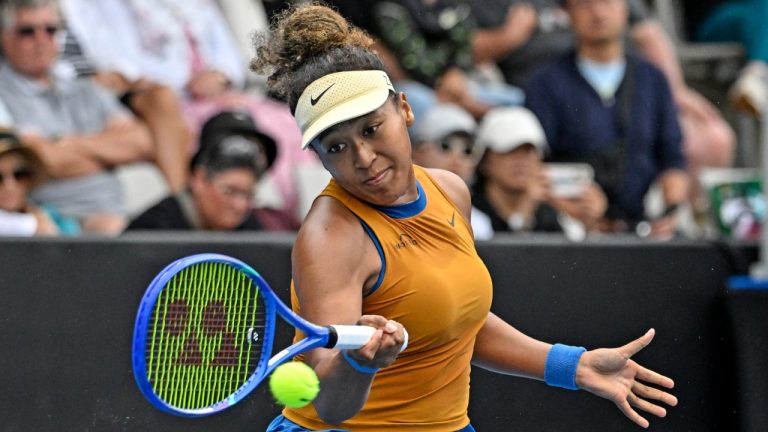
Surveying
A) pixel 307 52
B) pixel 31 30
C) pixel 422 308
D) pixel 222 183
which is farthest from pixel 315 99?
pixel 31 30

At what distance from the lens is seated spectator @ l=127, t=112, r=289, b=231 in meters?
5.80

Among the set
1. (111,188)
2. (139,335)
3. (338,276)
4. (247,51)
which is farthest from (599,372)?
(247,51)

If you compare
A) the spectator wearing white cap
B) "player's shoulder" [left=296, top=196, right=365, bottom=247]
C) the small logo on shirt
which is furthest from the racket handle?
the spectator wearing white cap

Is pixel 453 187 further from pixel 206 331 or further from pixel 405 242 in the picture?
pixel 206 331

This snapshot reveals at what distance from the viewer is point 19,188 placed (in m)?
5.58

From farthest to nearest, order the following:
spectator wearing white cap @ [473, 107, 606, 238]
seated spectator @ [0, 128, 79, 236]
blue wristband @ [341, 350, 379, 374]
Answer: spectator wearing white cap @ [473, 107, 606, 238], seated spectator @ [0, 128, 79, 236], blue wristband @ [341, 350, 379, 374]

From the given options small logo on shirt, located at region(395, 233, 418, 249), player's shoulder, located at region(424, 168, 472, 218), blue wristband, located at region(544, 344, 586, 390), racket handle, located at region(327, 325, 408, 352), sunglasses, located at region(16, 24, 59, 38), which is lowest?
blue wristband, located at region(544, 344, 586, 390)

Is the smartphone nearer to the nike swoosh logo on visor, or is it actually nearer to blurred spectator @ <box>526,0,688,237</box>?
blurred spectator @ <box>526,0,688,237</box>

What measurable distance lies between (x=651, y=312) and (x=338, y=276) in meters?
2.28

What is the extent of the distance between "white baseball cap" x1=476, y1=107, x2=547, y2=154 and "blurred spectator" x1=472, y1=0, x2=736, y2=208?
148 centimetres

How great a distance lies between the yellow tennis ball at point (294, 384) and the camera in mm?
2734

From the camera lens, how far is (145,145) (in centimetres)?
662

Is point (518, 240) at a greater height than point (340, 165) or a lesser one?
lesser

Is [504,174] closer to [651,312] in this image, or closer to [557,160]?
[557,160]
